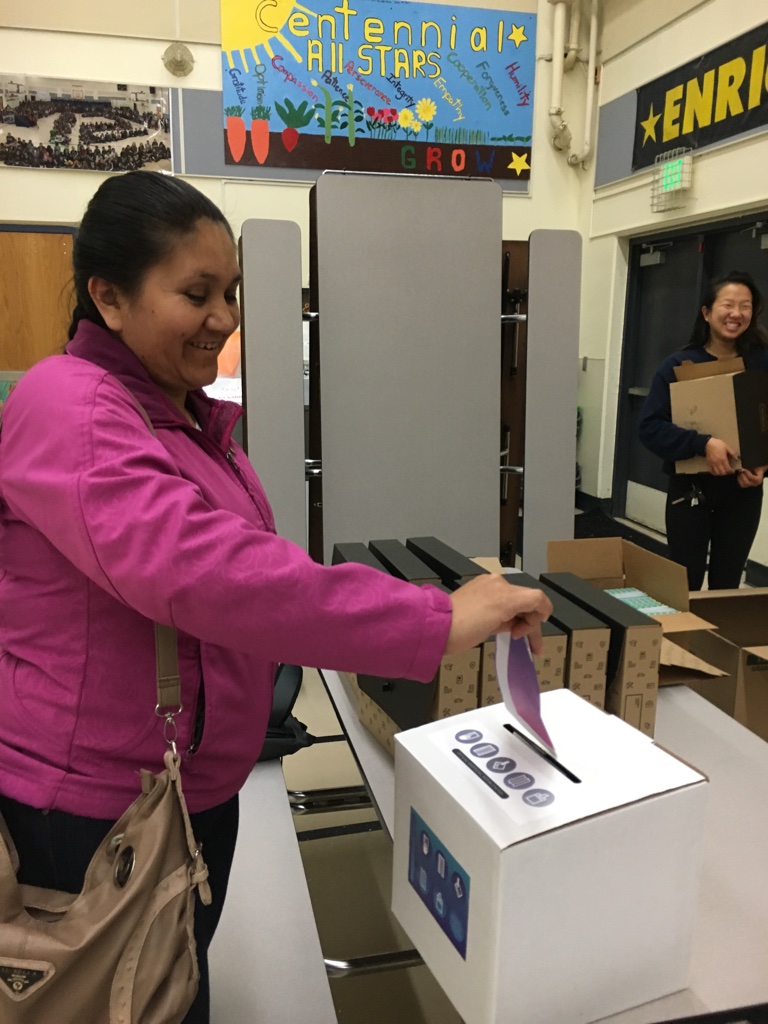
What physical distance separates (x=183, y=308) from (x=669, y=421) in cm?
228

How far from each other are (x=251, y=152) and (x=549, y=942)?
5.07 meters

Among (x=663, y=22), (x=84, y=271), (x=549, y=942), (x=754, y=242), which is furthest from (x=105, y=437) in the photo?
(x=663, y=22)

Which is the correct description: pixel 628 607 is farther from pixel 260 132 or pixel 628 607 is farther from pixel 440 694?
pixel 260 132

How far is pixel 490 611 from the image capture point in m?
0.74

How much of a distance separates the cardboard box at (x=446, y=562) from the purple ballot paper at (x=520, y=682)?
51 cm

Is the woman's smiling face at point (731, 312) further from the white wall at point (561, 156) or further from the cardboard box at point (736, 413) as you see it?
the white wall at point (561, 156)

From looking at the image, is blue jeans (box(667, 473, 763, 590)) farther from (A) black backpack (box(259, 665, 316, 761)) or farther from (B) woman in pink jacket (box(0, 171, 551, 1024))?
(B) woman in pink jacket (box(0, 171, 551, 1024))

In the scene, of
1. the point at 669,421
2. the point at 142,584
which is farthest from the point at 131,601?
the point at 669,421

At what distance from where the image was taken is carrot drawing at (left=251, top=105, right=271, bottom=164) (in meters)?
4.87

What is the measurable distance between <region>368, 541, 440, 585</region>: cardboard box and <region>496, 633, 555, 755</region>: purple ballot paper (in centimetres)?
50

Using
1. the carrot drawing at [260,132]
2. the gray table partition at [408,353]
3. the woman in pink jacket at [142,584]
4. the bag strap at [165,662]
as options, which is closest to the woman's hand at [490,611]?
the woman in pink jacket at [142,584]

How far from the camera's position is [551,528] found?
2.25 meters

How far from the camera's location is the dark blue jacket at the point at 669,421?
8.46 ft

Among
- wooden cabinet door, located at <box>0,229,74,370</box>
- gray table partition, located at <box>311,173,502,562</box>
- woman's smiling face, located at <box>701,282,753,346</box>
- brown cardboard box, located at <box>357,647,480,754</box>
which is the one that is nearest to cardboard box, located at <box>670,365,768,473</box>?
woman's smiling face, located at <box>701,282,753,346</box>
